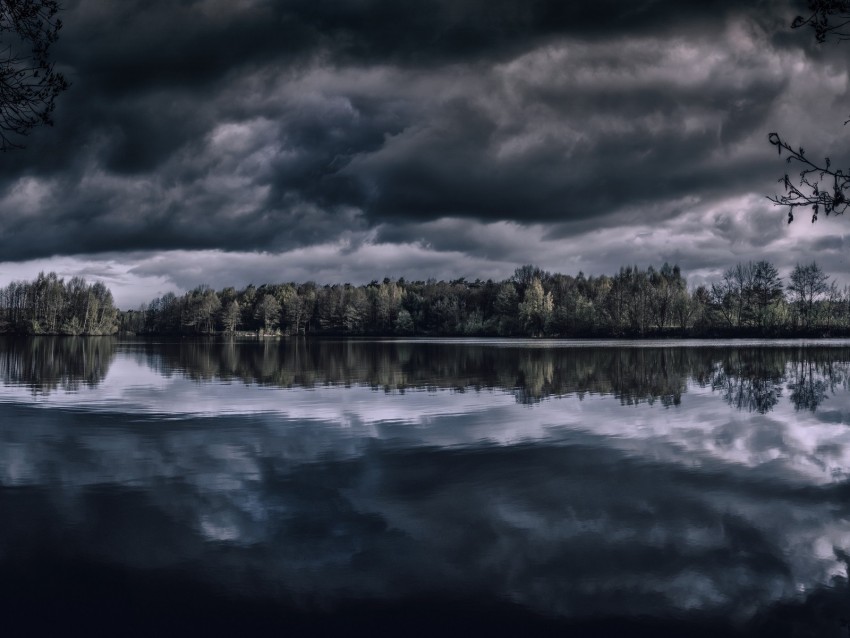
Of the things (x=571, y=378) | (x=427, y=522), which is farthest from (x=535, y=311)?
(x=427, y=522)

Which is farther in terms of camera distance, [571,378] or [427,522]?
[571,378]

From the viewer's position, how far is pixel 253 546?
9656 mm

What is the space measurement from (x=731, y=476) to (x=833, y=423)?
32.8 feet

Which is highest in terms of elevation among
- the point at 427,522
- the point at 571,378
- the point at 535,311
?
the point at 535,311

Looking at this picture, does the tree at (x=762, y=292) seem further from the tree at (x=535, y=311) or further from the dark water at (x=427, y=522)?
A: the dark water at (x=427, y=522)

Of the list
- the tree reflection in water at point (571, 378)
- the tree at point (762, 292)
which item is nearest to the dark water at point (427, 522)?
the tree reflection in water at point (571, 378)

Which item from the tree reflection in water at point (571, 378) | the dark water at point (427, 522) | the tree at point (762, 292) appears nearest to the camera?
the dark water at point (427, 522)

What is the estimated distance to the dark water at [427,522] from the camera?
25.2 feet

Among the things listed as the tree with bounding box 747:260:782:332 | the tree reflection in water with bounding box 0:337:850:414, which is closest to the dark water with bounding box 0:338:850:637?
the tree reflection in water with bounding box 0:337:850:414

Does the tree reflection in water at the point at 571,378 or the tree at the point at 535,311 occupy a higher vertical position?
the tree at the point at 535,311

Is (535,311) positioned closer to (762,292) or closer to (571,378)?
(762,292)

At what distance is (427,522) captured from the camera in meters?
10.8

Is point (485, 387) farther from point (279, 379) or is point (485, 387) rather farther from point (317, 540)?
point (317, 540)

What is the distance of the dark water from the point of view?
7.70 meters
